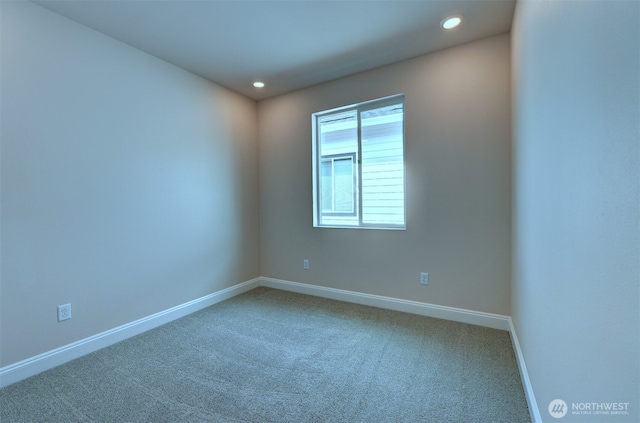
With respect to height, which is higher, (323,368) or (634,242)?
(634,242)

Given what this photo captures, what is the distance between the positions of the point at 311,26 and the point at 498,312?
3.03 meters

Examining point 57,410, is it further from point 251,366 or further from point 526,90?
point 526,90

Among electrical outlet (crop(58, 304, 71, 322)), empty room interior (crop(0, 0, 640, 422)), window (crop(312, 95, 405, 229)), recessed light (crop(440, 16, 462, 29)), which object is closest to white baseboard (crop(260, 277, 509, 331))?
empty room interior (crop(0, 0, 640, 422))

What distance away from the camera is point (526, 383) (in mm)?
1607

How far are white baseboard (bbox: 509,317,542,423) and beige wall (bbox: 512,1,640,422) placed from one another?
0.35 ft

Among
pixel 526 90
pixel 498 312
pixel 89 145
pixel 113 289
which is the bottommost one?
pixel 498 312

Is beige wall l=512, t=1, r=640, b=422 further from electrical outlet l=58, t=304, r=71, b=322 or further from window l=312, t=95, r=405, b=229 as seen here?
electrical outlet l=58, t=304, r=71, b=322

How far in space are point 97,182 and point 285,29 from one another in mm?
2052

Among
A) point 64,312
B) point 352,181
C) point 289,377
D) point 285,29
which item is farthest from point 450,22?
point 64,312

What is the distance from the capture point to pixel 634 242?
0.60 metres

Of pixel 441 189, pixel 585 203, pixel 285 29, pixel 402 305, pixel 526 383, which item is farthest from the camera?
pixel 402 305

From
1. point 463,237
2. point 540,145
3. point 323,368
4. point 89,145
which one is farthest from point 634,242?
point 89,145

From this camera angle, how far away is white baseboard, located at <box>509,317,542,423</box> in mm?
1363

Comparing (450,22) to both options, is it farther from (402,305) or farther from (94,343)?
(94,343)
